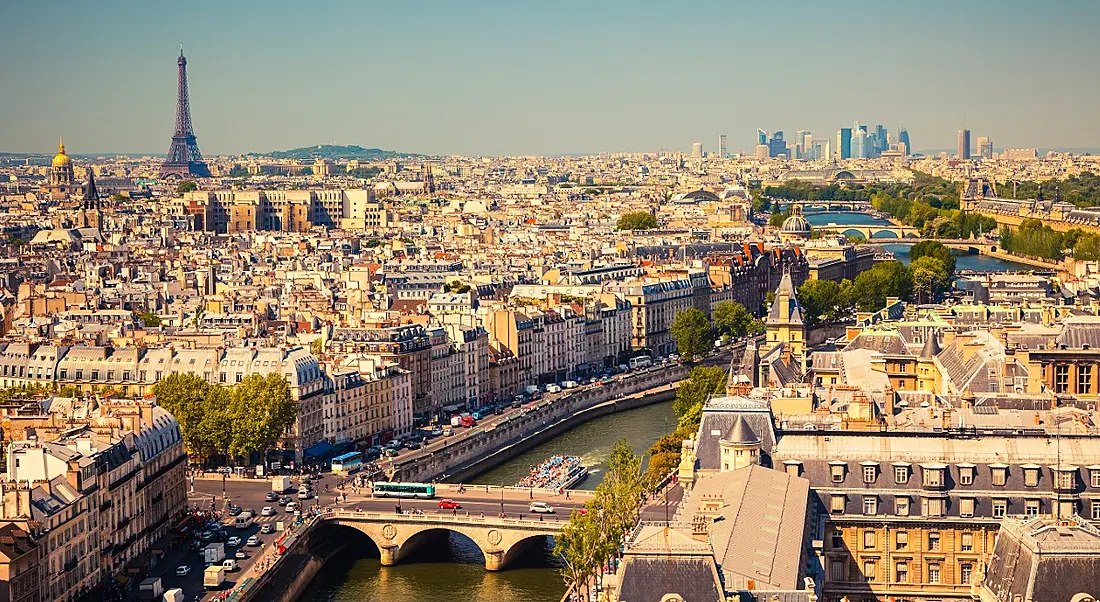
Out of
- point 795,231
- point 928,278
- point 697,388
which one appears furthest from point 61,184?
point 697,388

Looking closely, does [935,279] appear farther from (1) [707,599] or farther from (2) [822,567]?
(1) [707,599]

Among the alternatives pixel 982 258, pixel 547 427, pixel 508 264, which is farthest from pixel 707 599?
pixel 982 258

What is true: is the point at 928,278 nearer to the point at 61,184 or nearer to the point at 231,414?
the point at 231,414

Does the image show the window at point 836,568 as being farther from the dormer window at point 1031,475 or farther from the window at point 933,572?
the dormer window at point 1031,475

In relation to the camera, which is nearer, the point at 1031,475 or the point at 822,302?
the point at 1031,475

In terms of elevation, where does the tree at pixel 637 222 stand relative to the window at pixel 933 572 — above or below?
above

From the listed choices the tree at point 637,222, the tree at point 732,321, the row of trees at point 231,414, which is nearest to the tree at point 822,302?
the tree at point 732,321

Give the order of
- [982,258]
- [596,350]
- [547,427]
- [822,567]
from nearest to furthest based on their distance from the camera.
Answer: [822,567] < [547,427] < [596,350] < [982,258]
